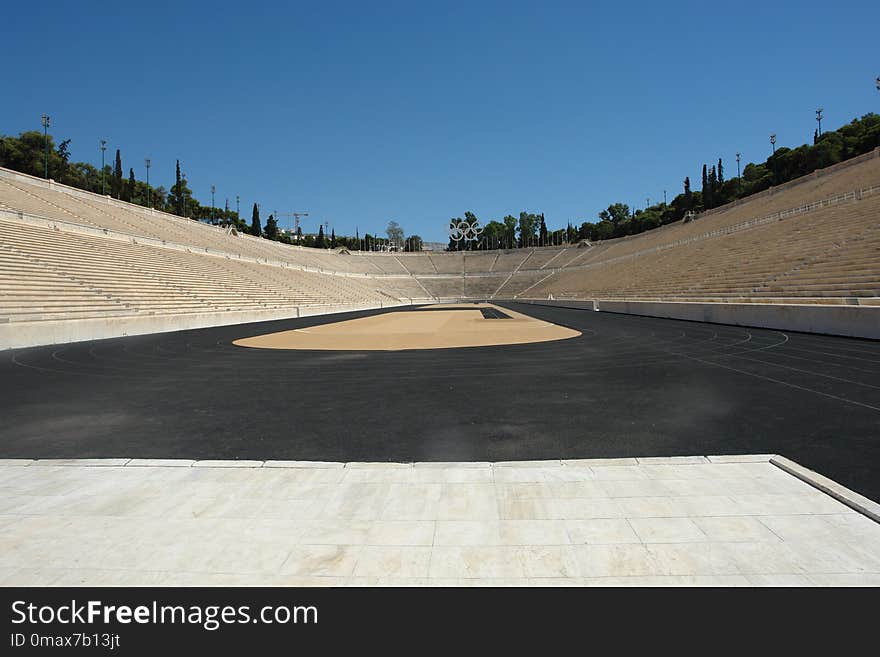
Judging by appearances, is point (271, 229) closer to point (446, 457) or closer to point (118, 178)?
point (118, 178)

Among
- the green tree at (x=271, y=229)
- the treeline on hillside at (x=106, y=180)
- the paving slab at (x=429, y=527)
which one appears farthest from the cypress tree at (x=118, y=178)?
the paving slab at (x=429, y=527)

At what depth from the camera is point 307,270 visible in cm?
7075

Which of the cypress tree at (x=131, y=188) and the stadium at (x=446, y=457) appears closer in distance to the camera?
the stadium at (x=446, y=457)

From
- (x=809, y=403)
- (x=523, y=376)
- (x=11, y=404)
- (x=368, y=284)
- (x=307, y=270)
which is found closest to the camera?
(x=809, y=403)

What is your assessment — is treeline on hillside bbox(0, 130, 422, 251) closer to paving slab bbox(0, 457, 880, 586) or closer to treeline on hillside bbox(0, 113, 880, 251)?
treeline on hillside bbox(0, 113, 880, 251)

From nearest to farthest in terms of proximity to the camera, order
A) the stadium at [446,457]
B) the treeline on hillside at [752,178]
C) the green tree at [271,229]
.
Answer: the stadium at [446,457] → the treeline on hillside at [752,178] → the green tree at [271,229]

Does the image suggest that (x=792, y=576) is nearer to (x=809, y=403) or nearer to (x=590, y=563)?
(x=590, y=563)

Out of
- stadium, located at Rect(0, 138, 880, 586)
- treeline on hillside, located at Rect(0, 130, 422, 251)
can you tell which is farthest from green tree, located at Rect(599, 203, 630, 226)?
stadium, located at Rect(0, 138, 880, 586)

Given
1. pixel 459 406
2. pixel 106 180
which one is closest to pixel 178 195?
pixel 106 180

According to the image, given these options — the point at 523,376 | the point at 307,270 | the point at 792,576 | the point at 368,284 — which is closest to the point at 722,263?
the point at 523,376

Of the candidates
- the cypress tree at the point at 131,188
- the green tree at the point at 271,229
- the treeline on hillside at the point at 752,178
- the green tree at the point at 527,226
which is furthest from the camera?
the green tree at the point at 527,226

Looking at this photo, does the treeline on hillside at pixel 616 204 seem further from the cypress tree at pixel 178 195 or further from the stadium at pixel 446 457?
the stadium at pixel 446 457

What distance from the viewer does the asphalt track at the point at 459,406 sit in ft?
18.1
